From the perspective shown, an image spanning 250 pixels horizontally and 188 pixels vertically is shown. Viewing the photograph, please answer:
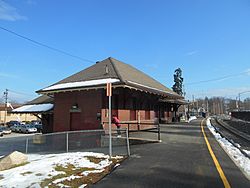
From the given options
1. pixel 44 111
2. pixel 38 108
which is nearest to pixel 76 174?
pixel 44 111

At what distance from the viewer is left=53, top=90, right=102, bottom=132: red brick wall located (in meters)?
19.5

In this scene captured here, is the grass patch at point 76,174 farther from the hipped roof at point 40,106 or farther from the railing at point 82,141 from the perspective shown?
the hipped roof at point 40,106

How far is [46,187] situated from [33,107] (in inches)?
889

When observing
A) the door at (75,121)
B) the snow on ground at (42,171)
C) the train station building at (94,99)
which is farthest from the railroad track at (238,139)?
the door at (75,121)

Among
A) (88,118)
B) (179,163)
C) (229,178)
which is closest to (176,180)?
(229,178)

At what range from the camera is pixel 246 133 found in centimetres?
2295

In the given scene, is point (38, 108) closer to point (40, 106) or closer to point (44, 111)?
point (40, 106)

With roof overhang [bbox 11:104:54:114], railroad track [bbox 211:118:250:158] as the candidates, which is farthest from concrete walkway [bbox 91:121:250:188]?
roof overhang [bbox 11:104:54:114]

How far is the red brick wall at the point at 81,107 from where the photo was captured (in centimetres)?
1955

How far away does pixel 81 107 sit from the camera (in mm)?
20391

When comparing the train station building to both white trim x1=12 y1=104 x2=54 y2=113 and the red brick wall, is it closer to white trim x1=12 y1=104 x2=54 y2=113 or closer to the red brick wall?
the red brick wall

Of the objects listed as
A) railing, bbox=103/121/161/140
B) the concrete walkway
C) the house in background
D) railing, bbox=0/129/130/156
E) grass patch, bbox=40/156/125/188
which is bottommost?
grass patch, bbox=40/156/125/188

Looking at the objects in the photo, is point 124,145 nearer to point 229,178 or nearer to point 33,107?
point 229,178

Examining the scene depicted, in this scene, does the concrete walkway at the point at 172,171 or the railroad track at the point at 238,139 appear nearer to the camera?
the concrete walkway at the point at 172,171
